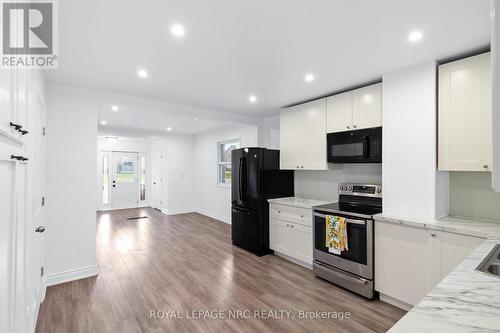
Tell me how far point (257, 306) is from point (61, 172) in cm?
289

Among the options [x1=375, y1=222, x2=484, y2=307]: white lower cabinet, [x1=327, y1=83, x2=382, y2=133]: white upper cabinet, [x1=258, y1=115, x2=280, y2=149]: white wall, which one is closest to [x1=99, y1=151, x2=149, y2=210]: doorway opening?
[x1=258, y1=115, x2=280, y2=149]: white wall

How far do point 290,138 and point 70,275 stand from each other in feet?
11.9

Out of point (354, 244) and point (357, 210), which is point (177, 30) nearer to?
point (357, 210)

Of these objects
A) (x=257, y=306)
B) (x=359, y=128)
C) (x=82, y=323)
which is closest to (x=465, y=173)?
(x=359, y=128)

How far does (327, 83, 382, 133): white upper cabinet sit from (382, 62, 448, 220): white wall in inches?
5.7

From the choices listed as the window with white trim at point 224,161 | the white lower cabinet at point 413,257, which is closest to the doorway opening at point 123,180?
the window with white trim at point 224,161

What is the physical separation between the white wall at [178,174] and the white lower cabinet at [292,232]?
4.23 m

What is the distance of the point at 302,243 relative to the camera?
3477 mm

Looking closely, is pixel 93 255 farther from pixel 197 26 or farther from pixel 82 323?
pixel 197 26

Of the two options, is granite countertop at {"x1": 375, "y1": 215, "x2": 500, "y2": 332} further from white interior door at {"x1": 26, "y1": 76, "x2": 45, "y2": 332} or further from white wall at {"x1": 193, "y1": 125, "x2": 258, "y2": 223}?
white wall at {"x1": 193, "y1": 125, "x2": 258, "y2": 223}

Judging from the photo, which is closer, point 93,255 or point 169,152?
point 93,255

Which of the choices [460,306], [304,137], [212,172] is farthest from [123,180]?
[460,306]

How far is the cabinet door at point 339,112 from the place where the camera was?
3.17 m

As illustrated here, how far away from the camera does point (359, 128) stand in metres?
3.05
